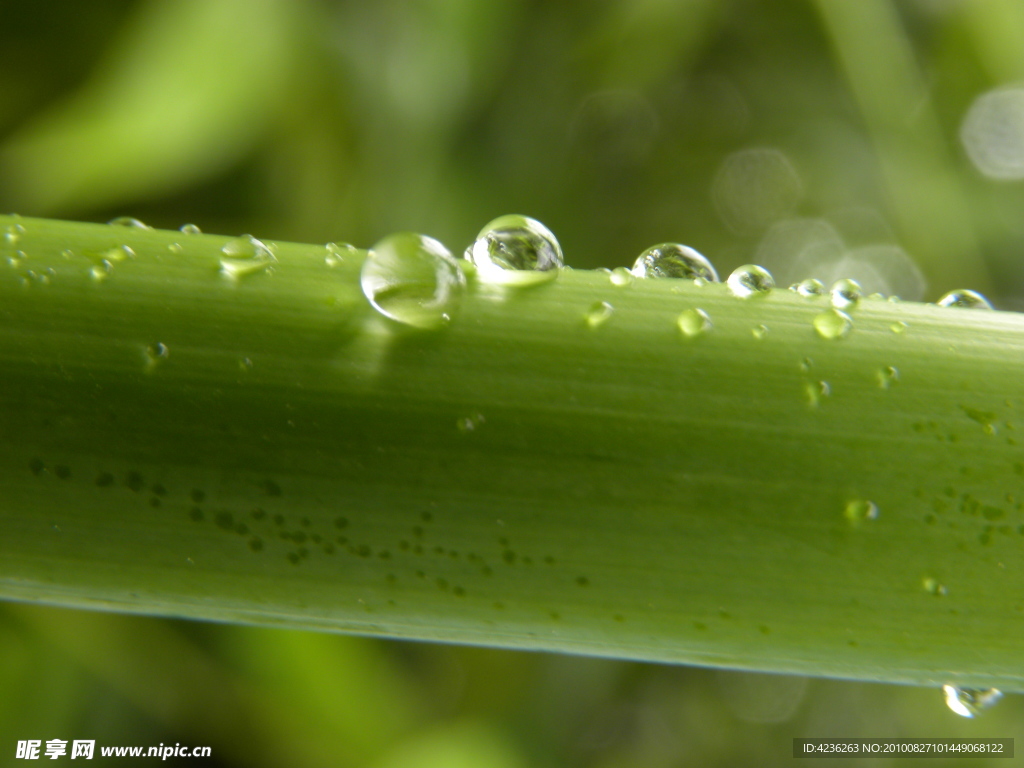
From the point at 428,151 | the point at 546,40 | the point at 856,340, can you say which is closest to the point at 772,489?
the point at 856,340

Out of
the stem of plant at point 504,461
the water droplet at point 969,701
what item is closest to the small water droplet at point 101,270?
the stem of plant at point 504,461

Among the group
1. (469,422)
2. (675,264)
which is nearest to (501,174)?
(675,264)

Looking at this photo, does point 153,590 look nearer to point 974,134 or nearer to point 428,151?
point 428,151

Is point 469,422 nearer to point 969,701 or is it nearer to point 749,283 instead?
point 749,283

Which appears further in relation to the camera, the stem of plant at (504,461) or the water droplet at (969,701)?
the water droplet at (969,701)

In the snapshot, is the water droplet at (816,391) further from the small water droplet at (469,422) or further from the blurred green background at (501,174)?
the blurred green background at (501,174)

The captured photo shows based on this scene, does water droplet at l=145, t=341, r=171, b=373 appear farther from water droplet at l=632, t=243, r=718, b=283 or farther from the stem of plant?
water droplet at l=632, t=243, r=718, b=283

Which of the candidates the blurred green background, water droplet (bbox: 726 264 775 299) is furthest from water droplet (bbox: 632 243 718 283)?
the blurred green background

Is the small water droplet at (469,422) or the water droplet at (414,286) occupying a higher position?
the water droplet at (414,286)
